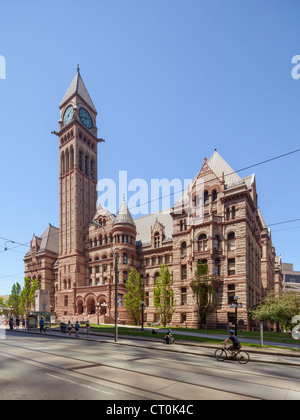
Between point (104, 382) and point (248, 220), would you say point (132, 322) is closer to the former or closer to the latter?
point (248, 220)

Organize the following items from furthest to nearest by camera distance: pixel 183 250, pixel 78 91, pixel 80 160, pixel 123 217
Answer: pixel 78 91 < pixel 80 160 < pixel 123 217 < pixel 183 250

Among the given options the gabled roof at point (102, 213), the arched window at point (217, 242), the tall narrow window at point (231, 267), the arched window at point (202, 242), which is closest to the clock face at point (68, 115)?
the gabled roof at point (102, 213)

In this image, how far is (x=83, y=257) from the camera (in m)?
64.1

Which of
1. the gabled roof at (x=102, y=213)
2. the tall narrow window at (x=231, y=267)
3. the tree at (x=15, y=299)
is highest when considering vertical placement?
the gabled roof at (x=102, y=213)

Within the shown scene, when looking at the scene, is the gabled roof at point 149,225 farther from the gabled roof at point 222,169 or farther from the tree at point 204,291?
the tree at point 204,291

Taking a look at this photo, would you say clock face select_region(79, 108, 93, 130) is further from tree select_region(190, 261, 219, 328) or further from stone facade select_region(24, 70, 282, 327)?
tree select_region(190, 261, 219, 328)

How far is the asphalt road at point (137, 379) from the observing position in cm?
920

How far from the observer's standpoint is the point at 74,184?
6544cm

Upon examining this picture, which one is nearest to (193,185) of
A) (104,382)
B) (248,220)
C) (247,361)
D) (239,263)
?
(248,220)

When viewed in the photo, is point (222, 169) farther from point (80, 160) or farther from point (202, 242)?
point (80, 160)

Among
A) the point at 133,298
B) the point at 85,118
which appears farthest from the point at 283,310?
the point at 85,118

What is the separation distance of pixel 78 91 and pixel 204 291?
5505cm

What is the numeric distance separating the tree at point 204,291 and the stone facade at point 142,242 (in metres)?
1.39

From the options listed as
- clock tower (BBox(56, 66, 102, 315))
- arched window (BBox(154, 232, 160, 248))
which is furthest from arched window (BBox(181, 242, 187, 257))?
clock tower (BBox(56, 66, 102, 315))
